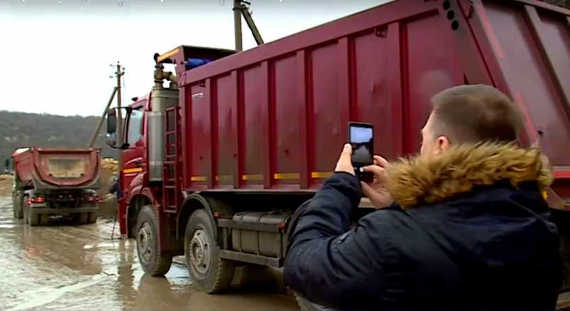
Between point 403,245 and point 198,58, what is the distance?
23.9ft

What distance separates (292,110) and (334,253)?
4.66 m

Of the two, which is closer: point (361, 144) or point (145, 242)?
point (361, 144)

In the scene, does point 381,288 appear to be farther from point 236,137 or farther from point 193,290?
point 193,290

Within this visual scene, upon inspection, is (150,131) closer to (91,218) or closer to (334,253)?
(334,253)

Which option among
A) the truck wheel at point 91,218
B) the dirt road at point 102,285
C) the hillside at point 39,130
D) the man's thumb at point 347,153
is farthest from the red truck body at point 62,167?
the hillside at point 39,130

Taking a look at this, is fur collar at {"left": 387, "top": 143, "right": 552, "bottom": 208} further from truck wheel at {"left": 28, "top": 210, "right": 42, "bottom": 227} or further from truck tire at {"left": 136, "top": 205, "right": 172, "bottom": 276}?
truck wheel at {"left": 28, "top": 210, "right": 42, "bottom": 227}

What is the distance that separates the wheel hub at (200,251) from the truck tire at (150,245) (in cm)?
94

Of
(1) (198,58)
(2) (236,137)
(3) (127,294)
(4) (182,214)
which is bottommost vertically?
(3) (127,294)

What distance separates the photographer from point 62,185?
19500 millimetres

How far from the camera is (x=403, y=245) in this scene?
4.42 ft

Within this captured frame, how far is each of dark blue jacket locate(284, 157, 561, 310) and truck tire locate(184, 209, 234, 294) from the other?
587cm

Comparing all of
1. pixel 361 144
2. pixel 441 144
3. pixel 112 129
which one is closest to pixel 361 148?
pixel 361 144

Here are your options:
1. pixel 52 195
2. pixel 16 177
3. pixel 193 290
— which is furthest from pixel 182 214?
pixel 16 177

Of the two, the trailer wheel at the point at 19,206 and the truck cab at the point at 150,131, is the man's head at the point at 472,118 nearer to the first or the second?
the truck cab at the point at 150,131
